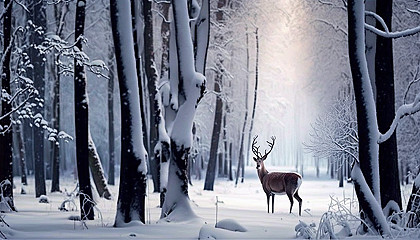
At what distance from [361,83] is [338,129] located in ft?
31.3

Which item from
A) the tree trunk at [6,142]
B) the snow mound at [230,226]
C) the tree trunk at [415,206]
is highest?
the tree trunk at [6,142]

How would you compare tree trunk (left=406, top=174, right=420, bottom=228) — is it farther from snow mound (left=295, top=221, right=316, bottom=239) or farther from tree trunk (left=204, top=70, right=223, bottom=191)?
tree trunk (left=204, top=70, right=223, bottom=191)

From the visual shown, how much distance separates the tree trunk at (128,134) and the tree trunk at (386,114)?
3.97 m

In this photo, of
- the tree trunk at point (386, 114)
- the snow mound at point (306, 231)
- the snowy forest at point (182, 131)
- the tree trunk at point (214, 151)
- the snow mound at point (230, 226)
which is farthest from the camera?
the tree trunk at point (214, 151)

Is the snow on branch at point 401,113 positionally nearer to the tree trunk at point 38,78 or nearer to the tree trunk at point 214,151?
the tree trunk at point 38,78

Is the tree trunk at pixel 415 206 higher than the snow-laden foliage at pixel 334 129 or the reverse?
the reverse

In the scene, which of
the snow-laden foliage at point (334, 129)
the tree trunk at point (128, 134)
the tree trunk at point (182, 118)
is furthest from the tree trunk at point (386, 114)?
the snow-laden foliage at point (334, 129)

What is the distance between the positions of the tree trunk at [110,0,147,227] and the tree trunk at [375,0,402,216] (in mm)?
3969

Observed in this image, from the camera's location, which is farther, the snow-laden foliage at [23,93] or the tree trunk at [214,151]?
the tree trunk at [214,151]

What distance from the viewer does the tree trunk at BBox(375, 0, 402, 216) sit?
810cm

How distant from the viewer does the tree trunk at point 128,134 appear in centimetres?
841

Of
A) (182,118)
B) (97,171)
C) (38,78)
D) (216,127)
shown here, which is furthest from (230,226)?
(216,127)

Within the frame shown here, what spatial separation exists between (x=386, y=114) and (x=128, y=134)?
4.32 meters

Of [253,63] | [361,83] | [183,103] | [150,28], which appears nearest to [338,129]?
[150,28]
